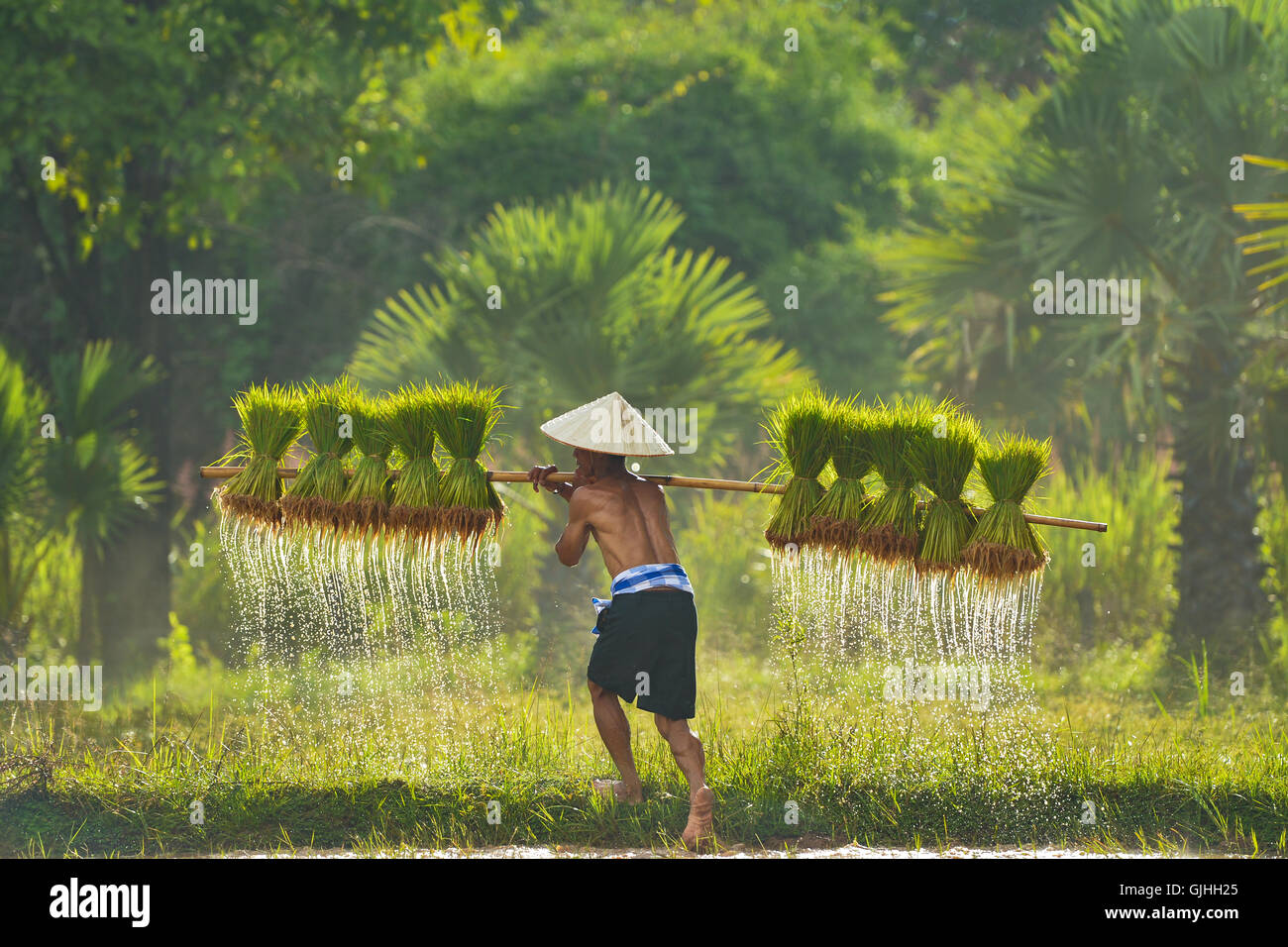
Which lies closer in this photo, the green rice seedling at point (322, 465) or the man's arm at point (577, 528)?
the man's arm at point (577, 528)

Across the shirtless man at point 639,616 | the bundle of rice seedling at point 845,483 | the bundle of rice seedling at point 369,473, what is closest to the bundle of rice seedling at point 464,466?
the bundle of rice seedling at point 369,473

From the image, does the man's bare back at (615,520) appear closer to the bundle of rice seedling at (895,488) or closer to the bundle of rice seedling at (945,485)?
the bundle of rice seedling at (895,488)

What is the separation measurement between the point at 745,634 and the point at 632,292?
3020 mm

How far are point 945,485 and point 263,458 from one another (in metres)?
3.16

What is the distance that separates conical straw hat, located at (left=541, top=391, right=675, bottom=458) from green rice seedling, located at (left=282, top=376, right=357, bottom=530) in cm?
108

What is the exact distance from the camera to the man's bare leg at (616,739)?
5.96 meters

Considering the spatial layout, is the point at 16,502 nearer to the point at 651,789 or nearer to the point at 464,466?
the point at 464,466

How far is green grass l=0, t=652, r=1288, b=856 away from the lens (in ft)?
20.5

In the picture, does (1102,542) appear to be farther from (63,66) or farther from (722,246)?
(63,66)

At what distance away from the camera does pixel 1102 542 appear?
1252 cm

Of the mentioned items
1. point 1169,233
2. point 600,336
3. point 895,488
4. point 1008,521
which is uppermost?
point 1169,233

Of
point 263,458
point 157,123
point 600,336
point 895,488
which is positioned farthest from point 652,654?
point 157,123

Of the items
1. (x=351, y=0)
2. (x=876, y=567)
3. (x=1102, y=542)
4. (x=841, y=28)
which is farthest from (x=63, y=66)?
(x=841, y=28)

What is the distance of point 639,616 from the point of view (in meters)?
5.83
